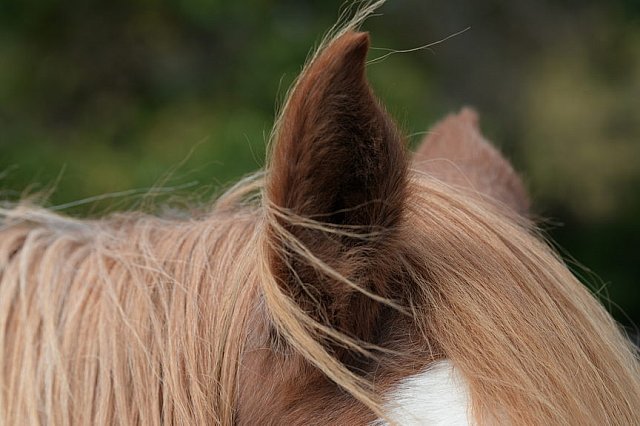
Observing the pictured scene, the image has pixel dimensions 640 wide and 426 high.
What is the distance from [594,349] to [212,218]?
0.52m

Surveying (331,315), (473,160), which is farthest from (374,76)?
(331,315)

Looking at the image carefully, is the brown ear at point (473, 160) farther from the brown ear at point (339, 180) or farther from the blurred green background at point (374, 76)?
the blurred green background at point (374, 76)

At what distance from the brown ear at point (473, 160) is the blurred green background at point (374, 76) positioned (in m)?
2.64

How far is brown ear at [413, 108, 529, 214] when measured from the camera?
1417 mm

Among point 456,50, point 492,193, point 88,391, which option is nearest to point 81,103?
point 456,50

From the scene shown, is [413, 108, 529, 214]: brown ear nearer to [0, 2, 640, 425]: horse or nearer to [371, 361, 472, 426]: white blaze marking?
[0, 2, 640, 425]: horse

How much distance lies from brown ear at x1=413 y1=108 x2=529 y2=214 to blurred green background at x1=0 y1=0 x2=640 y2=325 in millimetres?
2638

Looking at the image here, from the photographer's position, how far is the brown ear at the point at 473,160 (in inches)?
55.8

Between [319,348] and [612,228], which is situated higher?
[319,348]

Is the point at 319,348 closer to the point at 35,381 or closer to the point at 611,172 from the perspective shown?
the point at 35,381

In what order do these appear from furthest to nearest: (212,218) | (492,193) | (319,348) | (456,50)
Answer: (456,50)
(492,193)
(212,218)
(319,348)

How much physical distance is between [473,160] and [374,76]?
2.74 metres

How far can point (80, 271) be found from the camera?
0.99 metres

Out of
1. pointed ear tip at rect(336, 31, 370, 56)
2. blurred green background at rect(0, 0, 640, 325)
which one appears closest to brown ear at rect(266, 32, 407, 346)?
pointed ear tip at rect(336, 31, 370, 56)
